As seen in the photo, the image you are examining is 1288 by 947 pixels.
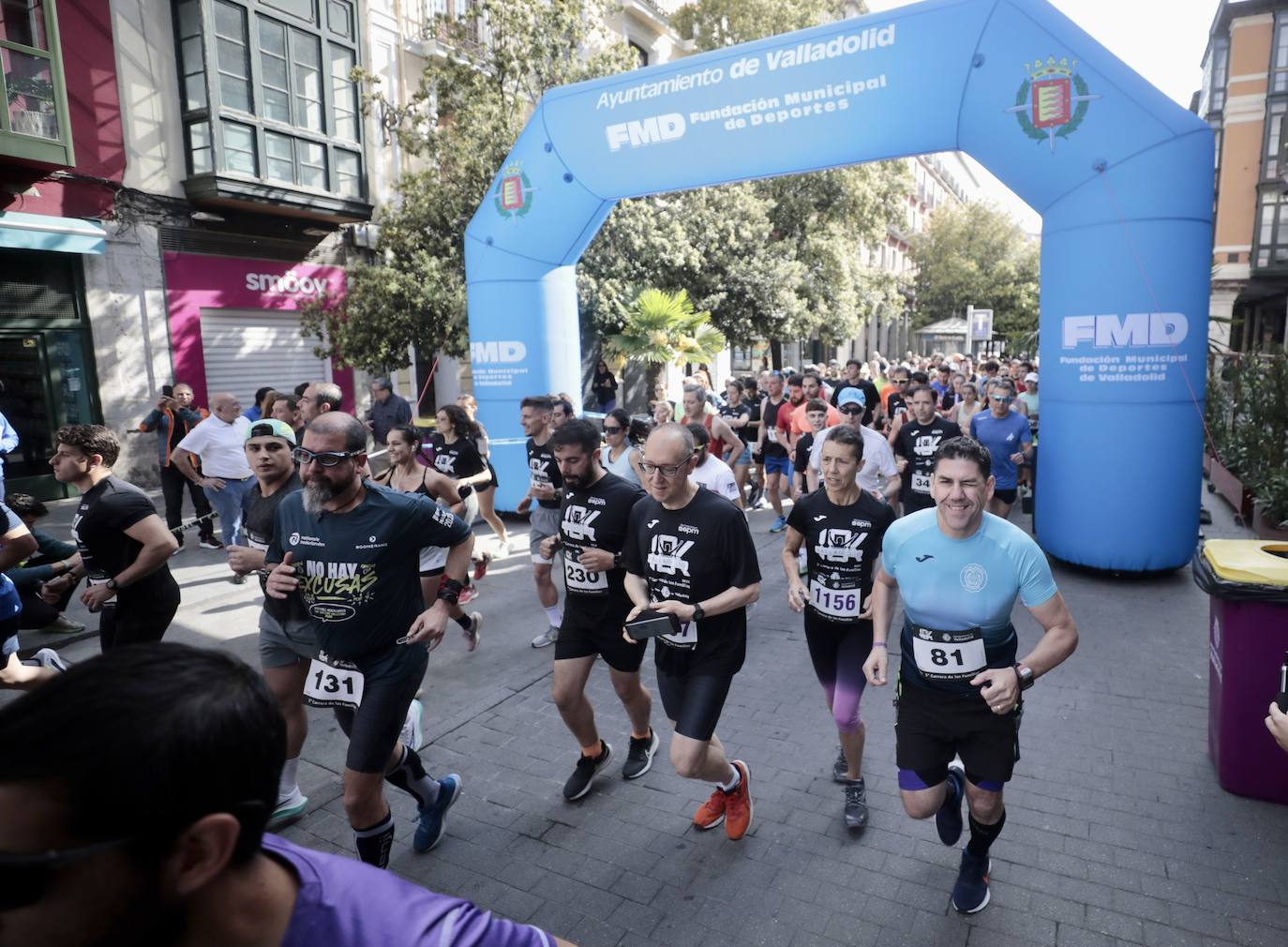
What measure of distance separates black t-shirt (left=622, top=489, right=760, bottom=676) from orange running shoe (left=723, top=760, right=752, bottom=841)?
1.97 ft

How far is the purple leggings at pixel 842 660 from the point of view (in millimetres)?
4059

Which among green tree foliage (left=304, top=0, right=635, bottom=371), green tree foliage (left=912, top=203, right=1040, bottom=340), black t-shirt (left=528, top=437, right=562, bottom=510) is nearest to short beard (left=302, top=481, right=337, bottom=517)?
black t-shirt (left=528, top=437, right=562, bottom=510)

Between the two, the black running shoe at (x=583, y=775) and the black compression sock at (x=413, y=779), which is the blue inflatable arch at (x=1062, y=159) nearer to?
the black running shoe at (x=583, y=775)

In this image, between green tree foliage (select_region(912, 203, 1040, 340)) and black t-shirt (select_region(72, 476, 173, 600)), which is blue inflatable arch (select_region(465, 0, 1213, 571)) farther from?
green tree foliage (select_region(912, 203, 1040, 340))

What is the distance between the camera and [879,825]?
3986 millimetres

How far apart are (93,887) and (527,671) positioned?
5.18 meters

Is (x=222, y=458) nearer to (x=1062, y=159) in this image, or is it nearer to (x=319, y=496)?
(x=319, y=496)

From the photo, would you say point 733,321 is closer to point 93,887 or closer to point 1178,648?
point 1178,648

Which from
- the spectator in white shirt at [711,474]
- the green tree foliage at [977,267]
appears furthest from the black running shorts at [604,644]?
the green tree foliage at [977,267]

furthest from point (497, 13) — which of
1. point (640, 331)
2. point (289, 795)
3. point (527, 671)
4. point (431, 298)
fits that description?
point (289, 795)

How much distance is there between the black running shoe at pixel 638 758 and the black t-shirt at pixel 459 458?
12.5 ft

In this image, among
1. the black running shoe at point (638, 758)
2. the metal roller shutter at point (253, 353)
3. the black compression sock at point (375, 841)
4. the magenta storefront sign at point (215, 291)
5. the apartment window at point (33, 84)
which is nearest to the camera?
the black compression sock at point (375, 841)

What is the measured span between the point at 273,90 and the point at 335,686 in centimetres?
1442

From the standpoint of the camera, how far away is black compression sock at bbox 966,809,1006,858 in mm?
3252
